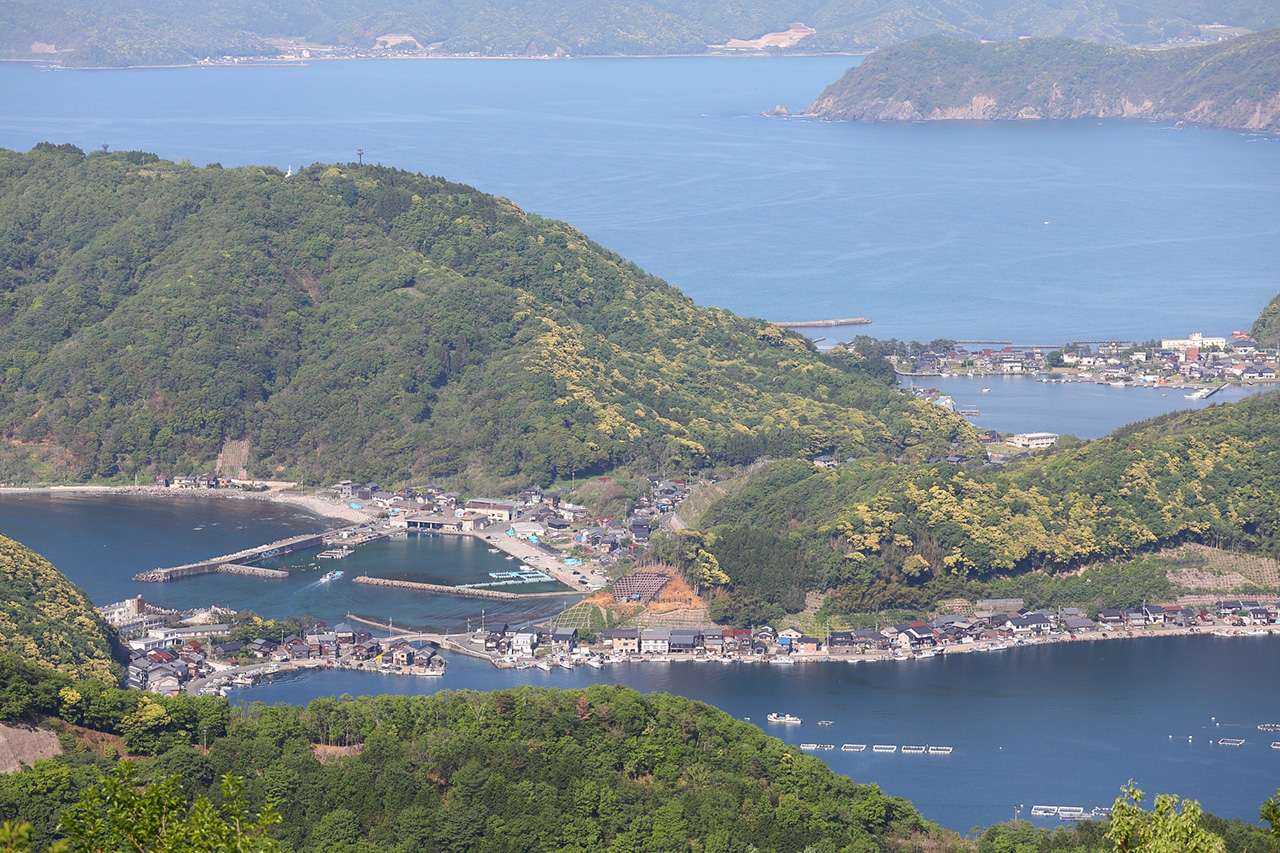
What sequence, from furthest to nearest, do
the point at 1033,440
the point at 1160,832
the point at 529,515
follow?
the point at 1033,440
the point at 529,515
the point at 1160,832

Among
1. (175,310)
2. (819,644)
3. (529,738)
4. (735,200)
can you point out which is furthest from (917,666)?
(735,200)

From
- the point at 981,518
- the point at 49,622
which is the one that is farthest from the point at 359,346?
the point at 981,518

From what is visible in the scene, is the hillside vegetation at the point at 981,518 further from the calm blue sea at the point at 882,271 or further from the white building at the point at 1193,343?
the white building at the point at 1193,343

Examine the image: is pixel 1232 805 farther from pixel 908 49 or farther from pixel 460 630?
pixel 908 49

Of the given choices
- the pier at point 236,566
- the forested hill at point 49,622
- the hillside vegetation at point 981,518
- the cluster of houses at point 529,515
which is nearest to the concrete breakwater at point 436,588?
the pier at point 236,566

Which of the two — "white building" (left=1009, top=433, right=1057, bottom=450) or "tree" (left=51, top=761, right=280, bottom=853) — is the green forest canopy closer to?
"tree" (left=51, top=761, right=280, bottom=853)

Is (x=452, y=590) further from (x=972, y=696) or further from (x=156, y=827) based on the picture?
(x=156, y=827)

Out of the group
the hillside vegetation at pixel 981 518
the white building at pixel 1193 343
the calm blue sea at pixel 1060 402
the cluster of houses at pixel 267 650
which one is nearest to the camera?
the cluster of houses at pixel 267 650
